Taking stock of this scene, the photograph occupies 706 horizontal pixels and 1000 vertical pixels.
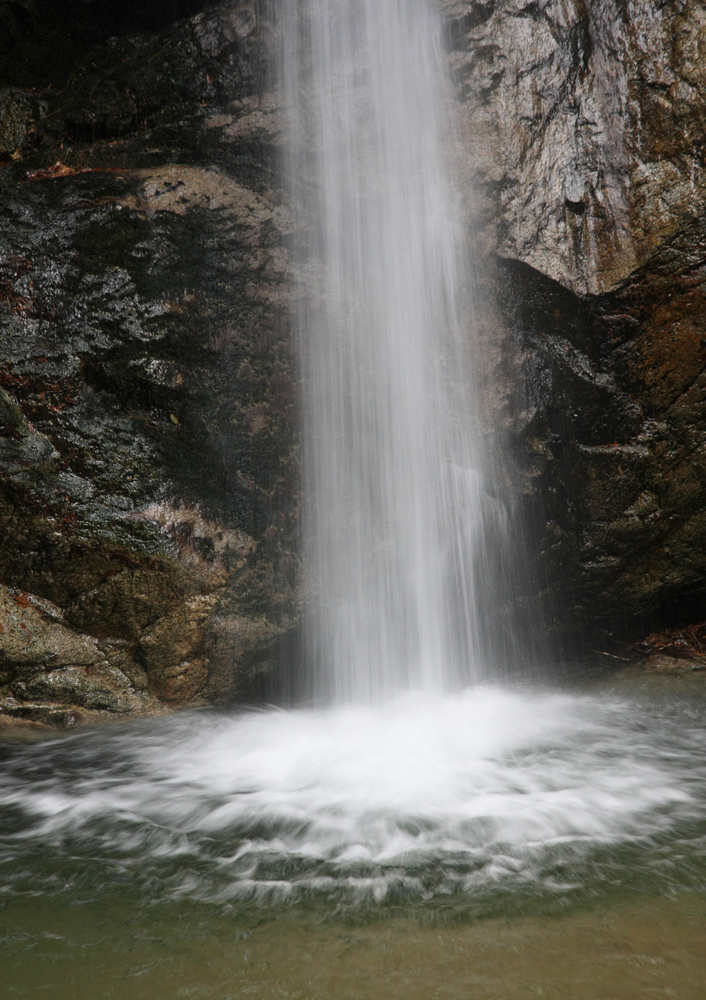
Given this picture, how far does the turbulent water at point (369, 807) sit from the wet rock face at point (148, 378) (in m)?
0.60

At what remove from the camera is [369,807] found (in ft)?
9.05

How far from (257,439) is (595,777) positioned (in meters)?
3.02

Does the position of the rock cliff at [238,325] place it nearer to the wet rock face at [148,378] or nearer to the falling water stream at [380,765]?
the wet rock face at [148,378]

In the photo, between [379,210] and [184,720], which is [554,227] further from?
[184,720]

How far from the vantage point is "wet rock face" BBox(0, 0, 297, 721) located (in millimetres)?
3984

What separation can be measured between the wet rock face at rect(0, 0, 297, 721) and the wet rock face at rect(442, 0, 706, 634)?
5.53 ft

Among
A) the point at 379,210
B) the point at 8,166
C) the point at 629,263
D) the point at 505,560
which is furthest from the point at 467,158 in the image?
the point at 8,166

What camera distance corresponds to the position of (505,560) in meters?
4.77

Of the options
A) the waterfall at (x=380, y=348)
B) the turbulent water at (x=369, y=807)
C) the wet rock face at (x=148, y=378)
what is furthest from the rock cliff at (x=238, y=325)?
the turbulent water at (x=369, y=807)

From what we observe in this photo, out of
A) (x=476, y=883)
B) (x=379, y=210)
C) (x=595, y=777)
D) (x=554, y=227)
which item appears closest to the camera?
(x=476, y=883)

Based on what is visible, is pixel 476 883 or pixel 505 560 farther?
pixel 505 560

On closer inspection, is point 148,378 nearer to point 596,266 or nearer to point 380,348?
point 380,348

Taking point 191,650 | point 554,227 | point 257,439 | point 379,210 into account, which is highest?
point 379,210

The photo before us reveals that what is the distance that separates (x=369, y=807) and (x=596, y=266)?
3763 millimetres
